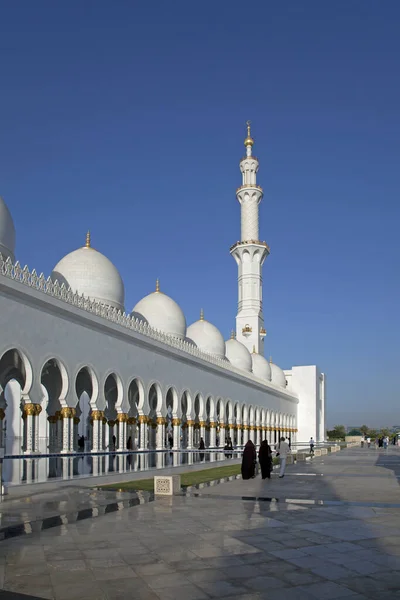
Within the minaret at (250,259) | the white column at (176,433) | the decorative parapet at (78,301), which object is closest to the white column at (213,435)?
the decorative parapet at (78,301)

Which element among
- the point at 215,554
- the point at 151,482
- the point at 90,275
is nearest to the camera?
the point at 215,554

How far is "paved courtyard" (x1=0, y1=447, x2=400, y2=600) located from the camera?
4691 mm

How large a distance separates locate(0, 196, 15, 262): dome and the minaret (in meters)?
27.2

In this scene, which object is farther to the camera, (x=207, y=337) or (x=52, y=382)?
(x=207, y=337)

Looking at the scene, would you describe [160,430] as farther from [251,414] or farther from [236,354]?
[236,354]

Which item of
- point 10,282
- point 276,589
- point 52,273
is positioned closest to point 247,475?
point 10,282

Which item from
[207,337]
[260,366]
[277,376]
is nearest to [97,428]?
[207,337]

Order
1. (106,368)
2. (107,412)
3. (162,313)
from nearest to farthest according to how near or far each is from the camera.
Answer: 1. (106,368)
2. (107,412)
3. (162,313)

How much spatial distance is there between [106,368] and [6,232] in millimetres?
5206

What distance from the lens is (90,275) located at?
22.3 metres

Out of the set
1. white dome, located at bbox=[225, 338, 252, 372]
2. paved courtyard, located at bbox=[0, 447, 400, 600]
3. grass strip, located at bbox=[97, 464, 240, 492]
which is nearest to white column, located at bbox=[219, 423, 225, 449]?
white dome, located at bbox=[225, 338, 252, 372]

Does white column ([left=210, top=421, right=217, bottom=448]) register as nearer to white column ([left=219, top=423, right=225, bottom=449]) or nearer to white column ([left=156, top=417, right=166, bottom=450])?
white column ([left=219, top=423, right=225, bottom=449])

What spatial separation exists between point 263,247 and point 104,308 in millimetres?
25298

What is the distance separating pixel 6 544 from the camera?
6305 mm
